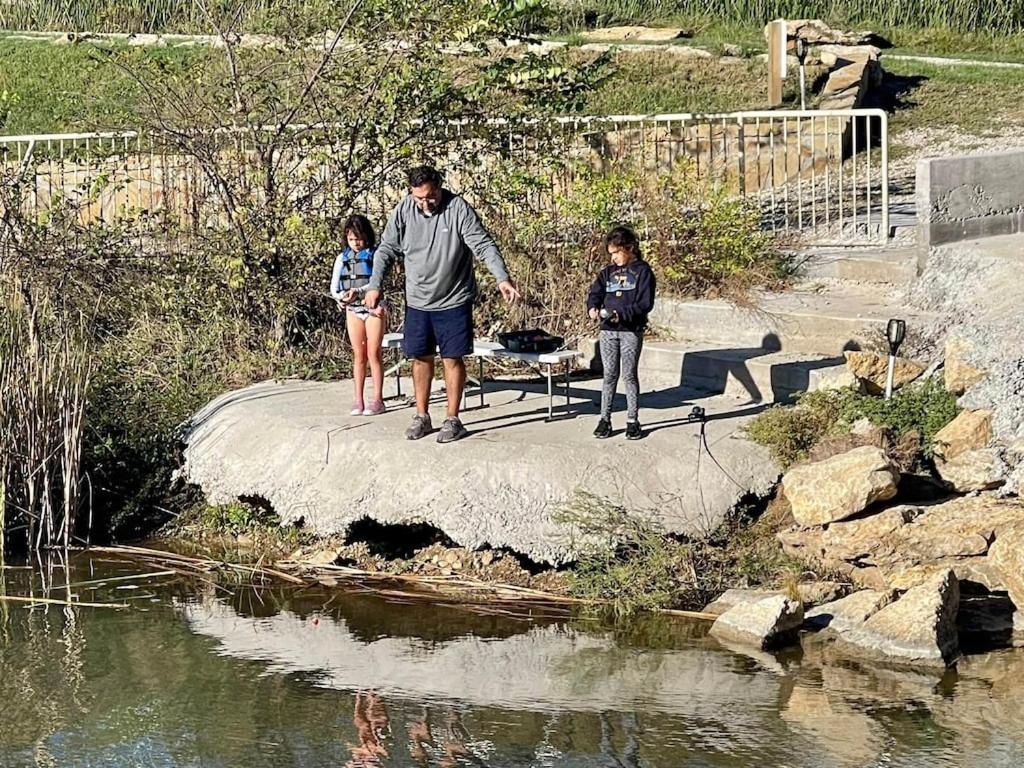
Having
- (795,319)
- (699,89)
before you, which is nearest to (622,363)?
(795,319)

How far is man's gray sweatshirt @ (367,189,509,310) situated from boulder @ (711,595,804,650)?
106 inches

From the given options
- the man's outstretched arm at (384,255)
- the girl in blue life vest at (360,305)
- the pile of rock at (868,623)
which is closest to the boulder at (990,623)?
the pile of rock at (868,623)

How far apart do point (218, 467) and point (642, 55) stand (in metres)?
14.5

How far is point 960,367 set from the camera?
1045 cm

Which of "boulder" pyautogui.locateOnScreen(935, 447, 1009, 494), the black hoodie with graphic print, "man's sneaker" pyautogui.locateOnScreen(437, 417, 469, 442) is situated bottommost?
"boulder" pyautogui.locateOnScreen(935, 447, 1009, 494)

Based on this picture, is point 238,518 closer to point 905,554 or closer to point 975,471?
point 905,554

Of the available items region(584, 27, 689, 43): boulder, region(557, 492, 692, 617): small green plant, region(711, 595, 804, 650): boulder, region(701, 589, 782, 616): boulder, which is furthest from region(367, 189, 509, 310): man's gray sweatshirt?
region(584, 27, 689, 43): boulder

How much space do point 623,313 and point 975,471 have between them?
2305 mm

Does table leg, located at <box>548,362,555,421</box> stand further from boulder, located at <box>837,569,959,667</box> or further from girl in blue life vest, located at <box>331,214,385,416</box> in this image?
boulder, located at <box>837,569,959,667</box>

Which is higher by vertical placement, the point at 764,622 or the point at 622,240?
the point at 622,240

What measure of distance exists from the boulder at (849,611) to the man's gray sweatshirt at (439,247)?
289 cm

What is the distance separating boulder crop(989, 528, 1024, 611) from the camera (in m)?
8.55

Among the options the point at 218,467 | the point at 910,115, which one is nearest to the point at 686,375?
the point at 218,467

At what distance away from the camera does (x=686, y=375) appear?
11.7 meters
